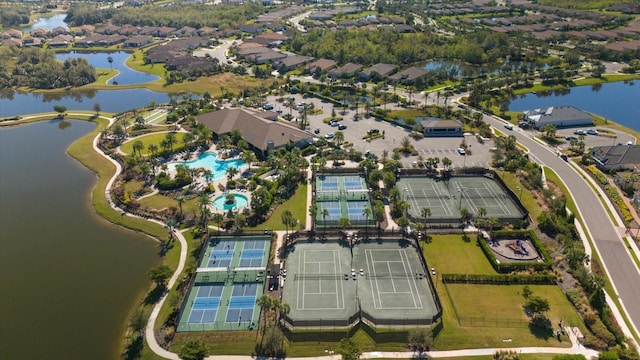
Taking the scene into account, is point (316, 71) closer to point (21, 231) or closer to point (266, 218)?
point (266, 218)

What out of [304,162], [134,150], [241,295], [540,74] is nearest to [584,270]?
[241,295]

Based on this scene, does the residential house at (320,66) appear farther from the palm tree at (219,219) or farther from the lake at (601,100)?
the palm tree at (219,219)

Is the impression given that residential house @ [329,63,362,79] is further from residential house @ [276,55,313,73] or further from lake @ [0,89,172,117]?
lake @ [0,89,172,117]

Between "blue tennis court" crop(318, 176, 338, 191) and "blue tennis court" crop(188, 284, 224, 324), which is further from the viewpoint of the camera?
"blue tennis court" crop(318, 176, 338, 191)

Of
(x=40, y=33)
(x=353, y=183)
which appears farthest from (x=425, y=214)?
(x=40, y=33)

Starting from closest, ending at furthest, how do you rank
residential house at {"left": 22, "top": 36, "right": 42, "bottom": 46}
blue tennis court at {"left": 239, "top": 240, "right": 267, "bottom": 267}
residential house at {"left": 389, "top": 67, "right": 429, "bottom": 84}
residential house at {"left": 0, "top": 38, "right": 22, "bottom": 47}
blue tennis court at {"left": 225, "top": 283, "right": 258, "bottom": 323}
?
blue tennis court at {"left": 225, "top": 283, "right": 258, "bottom": 323} → blue tennis court at {"left": 239, "top": 240, "right": 267, "bottom": 267} → residential house at {"left": 389, "top": 67, "right": 429, "bottom": 84} → residential house at {"left": 0, "top": 38, "right": 22, "bottom": 47} → residential house at {"left": 22, "top": 36, "right": 42, "bottom": 46}

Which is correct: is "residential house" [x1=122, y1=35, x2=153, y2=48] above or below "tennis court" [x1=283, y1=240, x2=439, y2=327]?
below

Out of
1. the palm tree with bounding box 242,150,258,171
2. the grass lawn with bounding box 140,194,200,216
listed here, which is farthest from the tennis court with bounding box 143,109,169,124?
the grass lawn with bounding box 140,194,200,216

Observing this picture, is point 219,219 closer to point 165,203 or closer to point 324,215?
point 165,203
